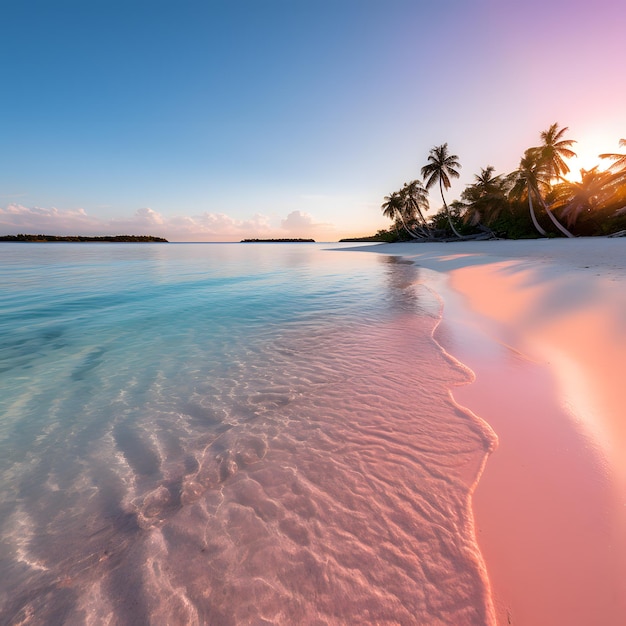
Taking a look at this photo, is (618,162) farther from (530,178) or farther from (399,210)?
(399,210)

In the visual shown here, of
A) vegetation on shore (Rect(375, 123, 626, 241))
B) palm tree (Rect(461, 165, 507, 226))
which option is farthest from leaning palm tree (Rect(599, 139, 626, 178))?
palm tree (Rect(461, 165, 507, 226))

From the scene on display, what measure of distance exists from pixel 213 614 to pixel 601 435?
380 cm

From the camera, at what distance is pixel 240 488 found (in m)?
2.63

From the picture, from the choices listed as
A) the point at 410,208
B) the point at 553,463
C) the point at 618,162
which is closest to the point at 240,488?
the point at 553,463

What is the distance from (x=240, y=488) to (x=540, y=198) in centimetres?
4272

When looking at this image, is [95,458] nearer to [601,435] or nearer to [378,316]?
[601,435]

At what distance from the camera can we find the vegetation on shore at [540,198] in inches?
1154

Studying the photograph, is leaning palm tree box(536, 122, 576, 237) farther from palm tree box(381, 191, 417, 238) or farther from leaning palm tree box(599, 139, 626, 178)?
palm tree box(381, 191, 417, 238)

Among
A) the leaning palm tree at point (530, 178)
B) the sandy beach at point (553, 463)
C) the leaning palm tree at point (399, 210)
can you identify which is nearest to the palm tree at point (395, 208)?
the leaning palm tree at point (399, 210)

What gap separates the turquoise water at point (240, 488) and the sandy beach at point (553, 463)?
0.70 feet

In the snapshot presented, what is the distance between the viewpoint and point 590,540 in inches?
76.4

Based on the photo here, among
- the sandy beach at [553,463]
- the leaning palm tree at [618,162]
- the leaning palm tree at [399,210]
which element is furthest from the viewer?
the leaning palm tree at [399,210]

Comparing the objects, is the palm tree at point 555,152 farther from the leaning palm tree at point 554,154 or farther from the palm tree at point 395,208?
the palm tree at point 395,208

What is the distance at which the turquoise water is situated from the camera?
178cm
